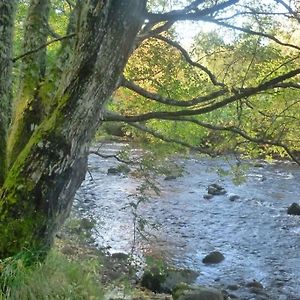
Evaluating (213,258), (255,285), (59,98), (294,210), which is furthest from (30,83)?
(294,210)

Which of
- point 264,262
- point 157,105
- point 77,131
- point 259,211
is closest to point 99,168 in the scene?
point 259,211

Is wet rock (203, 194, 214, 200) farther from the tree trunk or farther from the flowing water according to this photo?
the tree trunk

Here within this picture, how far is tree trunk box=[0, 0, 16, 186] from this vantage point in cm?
435

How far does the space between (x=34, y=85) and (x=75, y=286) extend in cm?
208

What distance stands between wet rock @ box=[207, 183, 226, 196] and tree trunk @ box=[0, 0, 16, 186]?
13.1m

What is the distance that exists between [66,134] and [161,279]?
584 cm

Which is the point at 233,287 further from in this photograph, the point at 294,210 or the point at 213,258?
the point at 294,210

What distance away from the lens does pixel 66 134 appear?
3695 mm

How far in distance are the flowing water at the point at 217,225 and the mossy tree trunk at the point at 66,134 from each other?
614cm

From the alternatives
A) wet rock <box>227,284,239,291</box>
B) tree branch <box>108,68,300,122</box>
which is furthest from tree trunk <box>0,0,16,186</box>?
wet rock <box>227,284,239,291</box>

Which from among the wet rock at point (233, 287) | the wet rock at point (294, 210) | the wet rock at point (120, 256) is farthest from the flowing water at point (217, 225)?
the wet rock at point (120, 256)

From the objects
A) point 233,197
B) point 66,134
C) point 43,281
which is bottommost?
point 233,197

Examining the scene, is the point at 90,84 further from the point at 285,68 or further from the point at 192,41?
the point at 192,41

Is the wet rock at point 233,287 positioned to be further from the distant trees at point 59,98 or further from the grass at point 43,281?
the grass at point 43,281
